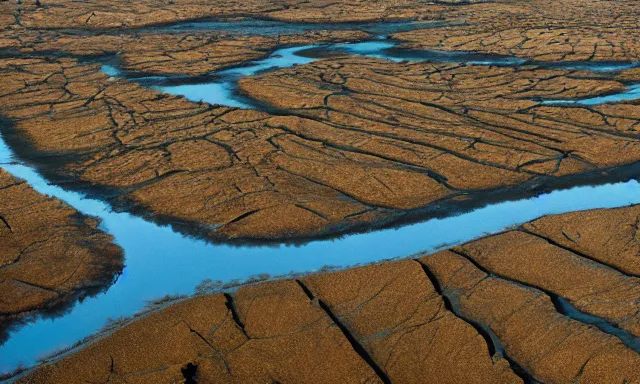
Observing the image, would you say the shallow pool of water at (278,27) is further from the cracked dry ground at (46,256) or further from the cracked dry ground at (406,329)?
the cracked dry ground at (406,329)

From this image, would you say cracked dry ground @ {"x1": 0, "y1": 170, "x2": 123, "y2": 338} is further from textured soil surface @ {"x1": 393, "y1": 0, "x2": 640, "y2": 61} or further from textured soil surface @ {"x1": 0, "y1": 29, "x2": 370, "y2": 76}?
textured soil surface @ {"x1": 393, "y1": 0, "x2": 640, "y2": 61}

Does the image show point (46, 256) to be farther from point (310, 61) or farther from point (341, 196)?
point (310, 61)

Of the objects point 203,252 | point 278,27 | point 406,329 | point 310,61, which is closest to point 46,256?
point 203,252

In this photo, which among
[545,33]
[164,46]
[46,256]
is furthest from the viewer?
[545,33]

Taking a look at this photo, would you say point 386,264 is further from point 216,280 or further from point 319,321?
point 216,280

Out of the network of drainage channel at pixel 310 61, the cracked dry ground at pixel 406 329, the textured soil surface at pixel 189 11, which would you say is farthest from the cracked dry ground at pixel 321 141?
the textured soil surface at pixel 189 11

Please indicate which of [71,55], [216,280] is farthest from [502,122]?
[71,55]

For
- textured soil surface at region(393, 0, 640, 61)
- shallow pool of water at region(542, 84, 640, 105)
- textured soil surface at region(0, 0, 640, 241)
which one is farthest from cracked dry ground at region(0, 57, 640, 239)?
textured soil surface at region(393, 0, 640, 61)
